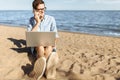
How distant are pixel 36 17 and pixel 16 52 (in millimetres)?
1736

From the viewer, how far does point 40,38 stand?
230 inches

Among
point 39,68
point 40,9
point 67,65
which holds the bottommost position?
point 67,65

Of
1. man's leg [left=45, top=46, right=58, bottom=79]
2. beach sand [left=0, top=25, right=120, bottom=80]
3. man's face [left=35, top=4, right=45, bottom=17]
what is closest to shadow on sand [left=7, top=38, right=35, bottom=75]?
beach sand [left=0, top=25, right=120, bottom=80]

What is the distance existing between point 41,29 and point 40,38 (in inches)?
21.7

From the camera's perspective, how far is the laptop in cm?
580

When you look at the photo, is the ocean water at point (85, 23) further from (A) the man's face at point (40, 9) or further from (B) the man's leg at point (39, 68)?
(B) the man's leg at point (39, 68)

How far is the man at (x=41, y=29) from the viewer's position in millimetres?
5723

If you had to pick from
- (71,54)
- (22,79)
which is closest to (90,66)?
(71,54)

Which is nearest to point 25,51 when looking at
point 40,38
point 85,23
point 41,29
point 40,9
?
point 41,29

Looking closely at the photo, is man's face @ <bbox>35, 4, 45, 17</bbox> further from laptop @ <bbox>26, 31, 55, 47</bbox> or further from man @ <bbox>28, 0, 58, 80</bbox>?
laptop @ <bbox>26, 31, 55, 47</bbox>

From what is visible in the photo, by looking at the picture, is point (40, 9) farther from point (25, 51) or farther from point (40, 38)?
point (25, 51)

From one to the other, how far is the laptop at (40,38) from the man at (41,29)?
0.38ft

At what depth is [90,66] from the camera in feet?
22.2

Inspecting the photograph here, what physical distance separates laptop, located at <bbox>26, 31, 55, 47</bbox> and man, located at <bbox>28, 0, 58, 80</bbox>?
0.12 metres
